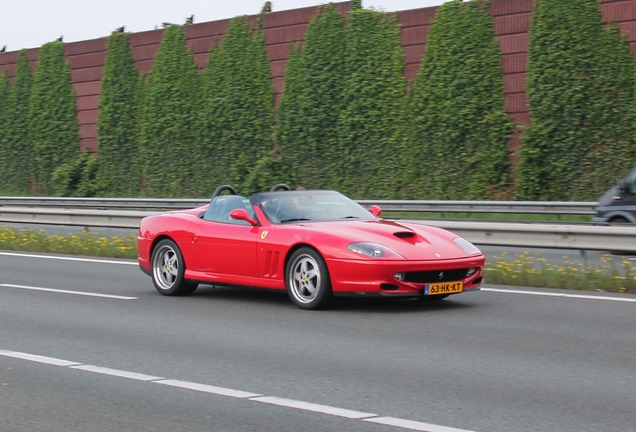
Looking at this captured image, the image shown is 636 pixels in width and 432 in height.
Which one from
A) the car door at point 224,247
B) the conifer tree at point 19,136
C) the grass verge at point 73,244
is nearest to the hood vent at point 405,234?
the car door at point 224,247

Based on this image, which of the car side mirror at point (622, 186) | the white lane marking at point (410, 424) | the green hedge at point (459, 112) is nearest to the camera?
the white lane marking at point (410, 424)

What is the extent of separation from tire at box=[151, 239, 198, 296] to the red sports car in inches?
0.5

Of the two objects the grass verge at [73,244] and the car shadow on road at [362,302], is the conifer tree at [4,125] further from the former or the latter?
the car shadow on road at [362,302]

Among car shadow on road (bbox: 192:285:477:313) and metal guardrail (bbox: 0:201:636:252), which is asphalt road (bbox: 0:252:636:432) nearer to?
car shadow on road (bbox: 192:285:477:313)

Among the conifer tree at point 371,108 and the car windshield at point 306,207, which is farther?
the conifer tree at point 371,108

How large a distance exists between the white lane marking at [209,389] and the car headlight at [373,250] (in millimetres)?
3266

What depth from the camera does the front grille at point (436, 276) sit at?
957 cm

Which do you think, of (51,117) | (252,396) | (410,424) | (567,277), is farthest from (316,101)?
(410,424)

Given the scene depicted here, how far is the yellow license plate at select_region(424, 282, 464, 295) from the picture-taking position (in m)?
9.62

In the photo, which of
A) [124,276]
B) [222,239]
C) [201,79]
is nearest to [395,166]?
[201,79]

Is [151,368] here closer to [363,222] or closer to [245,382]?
[245,382]

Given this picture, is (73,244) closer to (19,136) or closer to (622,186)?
(622,186)

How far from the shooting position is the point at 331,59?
101ft

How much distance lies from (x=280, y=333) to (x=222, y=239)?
2.52 metres
